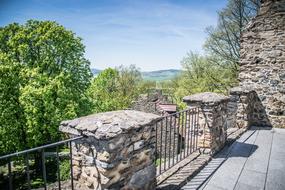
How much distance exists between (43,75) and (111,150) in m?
11.4

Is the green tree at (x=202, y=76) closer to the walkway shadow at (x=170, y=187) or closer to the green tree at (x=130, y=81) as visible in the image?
the green tree at (x=130, y=81)

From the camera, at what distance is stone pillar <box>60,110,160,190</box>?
8.46ft

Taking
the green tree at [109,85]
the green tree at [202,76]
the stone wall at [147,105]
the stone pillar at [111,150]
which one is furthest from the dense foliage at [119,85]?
the stone pillar at [111,150]

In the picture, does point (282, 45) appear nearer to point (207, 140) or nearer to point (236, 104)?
point (236, 104)

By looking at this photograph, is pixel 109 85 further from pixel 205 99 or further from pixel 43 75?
pixel 205 99

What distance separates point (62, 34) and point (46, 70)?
2370 mm

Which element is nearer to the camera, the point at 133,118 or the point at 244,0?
the point at 133,118

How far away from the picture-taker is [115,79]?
28.0m

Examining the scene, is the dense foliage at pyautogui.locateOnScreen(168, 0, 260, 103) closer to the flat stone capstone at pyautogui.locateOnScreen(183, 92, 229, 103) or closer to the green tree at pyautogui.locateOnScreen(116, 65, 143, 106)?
the flat stone capstone at pyautogui.locateOnScreen(183, 92, 229, 103)

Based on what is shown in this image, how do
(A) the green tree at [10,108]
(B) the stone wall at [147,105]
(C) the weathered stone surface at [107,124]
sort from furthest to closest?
(B) the stone wall at [147,105] < (A) the green tree at [10,108] < (C) the weathered stone surface at [107,124]

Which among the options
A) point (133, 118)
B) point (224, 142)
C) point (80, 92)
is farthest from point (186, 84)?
point (133, 118)

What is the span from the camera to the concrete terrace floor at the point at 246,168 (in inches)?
150

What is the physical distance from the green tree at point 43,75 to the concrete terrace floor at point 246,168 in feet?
28.2

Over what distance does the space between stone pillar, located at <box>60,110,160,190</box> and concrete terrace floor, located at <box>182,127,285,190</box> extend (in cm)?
128
